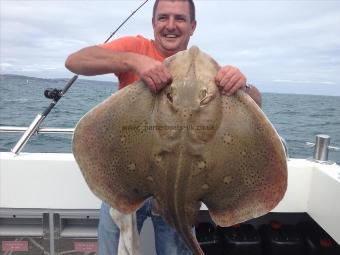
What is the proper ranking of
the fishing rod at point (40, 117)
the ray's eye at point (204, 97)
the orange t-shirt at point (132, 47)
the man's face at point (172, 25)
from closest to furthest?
the ray's eye at point (204, 97)
the man's face at point (172, 25)
the orange t-shirt at point (132, 47)
the fishing rod at point (40, 117)

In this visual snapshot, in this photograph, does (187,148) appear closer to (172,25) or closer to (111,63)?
(111,63)

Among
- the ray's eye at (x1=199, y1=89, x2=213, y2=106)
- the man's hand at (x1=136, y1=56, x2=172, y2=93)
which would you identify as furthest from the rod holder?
the man's hand at (x1=136, y1=56, x2=172, y2=93)

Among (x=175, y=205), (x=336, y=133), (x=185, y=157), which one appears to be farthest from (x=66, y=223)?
(x=336, y=133)

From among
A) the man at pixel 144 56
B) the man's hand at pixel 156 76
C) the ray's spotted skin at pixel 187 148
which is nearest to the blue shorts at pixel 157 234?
the man at pixel 144 56

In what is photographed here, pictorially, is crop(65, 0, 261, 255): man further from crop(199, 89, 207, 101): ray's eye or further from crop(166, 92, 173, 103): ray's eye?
crop(199, 89, 207, 101): ray's eye

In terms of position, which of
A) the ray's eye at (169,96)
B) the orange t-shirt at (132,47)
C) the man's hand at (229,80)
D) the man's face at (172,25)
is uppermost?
the man's face at (172,25)

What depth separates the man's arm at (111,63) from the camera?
5.81 ft

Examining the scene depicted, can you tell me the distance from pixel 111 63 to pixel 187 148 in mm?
833

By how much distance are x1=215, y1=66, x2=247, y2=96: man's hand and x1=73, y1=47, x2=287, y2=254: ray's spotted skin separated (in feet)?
0.10

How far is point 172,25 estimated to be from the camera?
231cm

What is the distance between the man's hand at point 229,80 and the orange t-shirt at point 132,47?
82 cm

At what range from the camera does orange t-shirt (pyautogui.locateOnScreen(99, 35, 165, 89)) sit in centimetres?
242

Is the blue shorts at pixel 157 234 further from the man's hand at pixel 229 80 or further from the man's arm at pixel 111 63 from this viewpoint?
the man's hand at pixel 229 80

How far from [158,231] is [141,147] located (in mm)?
937
